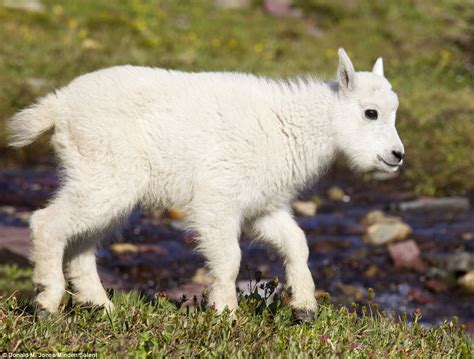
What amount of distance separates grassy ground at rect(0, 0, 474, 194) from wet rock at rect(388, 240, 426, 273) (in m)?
3.38

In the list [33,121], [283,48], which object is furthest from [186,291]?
[283,48]

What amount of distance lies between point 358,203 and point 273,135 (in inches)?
335

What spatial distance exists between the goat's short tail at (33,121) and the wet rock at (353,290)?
5348 millimetres

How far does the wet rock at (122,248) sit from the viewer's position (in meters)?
13.5

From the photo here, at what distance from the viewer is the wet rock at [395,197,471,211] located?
15.9 meters

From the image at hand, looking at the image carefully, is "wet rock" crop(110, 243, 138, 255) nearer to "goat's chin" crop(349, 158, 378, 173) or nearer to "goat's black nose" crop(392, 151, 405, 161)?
"goat's chin" crop(349, 158, 378, 173)

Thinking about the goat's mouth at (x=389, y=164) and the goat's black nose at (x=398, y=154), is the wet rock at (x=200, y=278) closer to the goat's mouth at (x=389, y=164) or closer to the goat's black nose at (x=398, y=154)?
the goat's mouth at (x=389, y=164)

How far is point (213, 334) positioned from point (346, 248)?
307 inches

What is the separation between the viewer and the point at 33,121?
803 cm

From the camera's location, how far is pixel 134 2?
31.5 metres

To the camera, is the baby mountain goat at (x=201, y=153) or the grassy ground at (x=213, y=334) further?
the baby mountain goat at (x=201, y=153)

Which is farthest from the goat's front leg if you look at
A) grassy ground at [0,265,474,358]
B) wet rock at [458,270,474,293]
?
wet rock at [458,270,474,293]

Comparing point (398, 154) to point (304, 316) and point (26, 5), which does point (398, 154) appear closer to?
point (304, 316)

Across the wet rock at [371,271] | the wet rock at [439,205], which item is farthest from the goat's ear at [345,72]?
the wet rock at [439,205]
